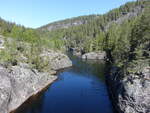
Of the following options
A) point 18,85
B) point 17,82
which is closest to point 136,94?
point 18,85

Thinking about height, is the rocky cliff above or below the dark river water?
above

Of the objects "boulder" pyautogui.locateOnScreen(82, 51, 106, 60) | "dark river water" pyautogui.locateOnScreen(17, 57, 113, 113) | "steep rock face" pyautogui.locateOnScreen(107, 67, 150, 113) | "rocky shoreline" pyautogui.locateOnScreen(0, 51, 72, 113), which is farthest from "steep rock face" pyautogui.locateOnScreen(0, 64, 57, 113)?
"boulder" pyautogui.locateOnScreen(82, 51, 106, 60)

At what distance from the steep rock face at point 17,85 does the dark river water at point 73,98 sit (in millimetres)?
2377

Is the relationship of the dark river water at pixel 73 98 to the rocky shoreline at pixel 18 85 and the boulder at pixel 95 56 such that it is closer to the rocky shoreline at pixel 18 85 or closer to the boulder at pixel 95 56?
the rocky shoreline at pixel 18 85

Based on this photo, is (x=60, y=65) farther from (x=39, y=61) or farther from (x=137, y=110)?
(x=137, y=110)

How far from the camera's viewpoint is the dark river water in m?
45.6

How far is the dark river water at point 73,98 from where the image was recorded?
150 feet

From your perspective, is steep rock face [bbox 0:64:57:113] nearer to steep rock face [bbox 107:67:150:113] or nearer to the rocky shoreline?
the rocky shoreline

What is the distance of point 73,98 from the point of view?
52.9 m

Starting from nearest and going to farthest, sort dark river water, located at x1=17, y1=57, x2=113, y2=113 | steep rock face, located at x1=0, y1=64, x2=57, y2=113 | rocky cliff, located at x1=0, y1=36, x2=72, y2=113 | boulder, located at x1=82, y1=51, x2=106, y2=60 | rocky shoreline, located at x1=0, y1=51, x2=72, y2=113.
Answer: steep rock face, located at x1=0, y1=64, x2=57, y2=113
rocky shoreline, located at x1=0, y1=51, x2=72, y2=113
rocky cliff, located at x1=0, y1=36, x2=72, y2=113
dark river water, located at x1=17, y1=57, x2=113, y2=113
boulder, located at x1=82, y1=51, x2=106, y2=60

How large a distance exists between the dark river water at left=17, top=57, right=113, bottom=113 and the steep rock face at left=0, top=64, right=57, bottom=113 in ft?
7.80

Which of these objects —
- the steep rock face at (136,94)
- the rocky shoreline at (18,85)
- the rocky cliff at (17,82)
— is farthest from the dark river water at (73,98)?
the steep rock face at (136,94)

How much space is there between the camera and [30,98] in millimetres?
51094

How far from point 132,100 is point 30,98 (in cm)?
2681
